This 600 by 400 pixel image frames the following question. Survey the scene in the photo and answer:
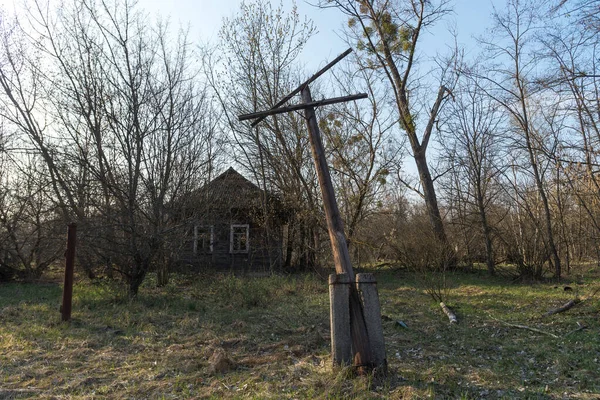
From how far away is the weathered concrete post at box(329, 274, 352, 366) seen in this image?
463cm

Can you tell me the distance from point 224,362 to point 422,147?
635 inches

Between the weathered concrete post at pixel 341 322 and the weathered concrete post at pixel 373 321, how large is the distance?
167 mm

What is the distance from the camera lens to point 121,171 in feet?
36.4

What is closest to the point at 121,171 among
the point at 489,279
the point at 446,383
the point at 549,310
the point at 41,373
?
the point at 41,373

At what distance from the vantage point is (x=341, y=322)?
4.64 m

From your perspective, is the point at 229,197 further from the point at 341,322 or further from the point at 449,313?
the point at 341,322

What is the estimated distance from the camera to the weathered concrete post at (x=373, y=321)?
4.58m

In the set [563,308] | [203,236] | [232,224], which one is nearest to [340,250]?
[563,308]

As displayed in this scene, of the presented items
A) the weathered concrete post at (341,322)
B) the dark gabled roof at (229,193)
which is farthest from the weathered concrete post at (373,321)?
the dark gabled roof at (229,193)

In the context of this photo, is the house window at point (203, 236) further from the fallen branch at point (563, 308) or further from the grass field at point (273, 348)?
the fallen branch at point (563, 308)

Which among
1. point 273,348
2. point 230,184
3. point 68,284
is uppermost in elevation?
point 230,184

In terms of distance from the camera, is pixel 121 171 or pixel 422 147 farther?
pixel 422 147

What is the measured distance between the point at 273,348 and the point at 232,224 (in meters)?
9.81

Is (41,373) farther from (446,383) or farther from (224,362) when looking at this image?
(446,383)
